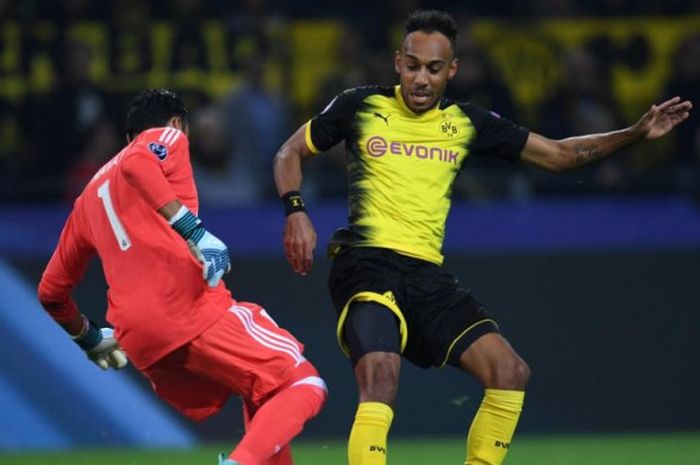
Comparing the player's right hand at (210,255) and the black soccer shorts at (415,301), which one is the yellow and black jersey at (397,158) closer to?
the black soccer shorts at (415,301)

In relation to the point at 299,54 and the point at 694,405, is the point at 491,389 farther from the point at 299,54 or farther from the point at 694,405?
the point at 299,54

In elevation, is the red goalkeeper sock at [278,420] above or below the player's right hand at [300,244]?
below

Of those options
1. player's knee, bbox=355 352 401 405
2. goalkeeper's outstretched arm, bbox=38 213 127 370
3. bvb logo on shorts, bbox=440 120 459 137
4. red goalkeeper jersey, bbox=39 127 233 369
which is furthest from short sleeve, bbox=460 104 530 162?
goalkeeper's outstretched arm, bbox=38 213 127 370

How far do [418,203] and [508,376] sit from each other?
0.89 m

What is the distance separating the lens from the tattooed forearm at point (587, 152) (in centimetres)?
752

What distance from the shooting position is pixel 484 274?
1148 centimetres

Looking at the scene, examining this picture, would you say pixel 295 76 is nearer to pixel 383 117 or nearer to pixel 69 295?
pixel 383 117

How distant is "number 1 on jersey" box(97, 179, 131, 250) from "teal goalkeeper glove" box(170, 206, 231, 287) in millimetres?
301

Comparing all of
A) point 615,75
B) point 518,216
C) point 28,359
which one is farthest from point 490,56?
point 28,359

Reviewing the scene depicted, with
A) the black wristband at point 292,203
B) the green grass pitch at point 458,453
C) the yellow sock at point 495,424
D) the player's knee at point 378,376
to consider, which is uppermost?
the black wristband at point 292,203

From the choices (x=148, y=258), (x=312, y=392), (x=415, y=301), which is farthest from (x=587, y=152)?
(x=148, y=258)

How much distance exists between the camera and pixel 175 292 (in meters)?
6.73

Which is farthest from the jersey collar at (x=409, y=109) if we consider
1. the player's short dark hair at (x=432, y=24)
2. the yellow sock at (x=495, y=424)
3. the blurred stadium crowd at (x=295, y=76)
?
the blurred stadium crowd at (x=295, y=76)

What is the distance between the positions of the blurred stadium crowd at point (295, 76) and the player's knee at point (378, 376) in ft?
17.7
